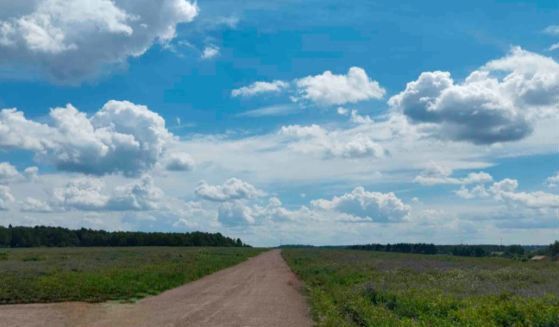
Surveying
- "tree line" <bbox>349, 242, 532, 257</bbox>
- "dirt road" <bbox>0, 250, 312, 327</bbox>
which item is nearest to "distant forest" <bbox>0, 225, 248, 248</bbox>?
"tree line" <bbox>349, 242, 532, 257</bbox>

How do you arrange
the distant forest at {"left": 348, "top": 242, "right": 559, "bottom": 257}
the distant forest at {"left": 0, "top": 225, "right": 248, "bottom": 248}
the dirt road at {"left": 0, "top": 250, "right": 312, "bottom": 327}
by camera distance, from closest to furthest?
the dirt road at {"left": 0, "top": 250, "right": 312, "bottom": 327}, the distant forest at {"left": 348, "top": 242, "right": 559, "bottom": 257}, the distant forest at {"left": 0, "top": 225, "right": 248, "bottom": 248}

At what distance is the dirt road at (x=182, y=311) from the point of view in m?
19.1

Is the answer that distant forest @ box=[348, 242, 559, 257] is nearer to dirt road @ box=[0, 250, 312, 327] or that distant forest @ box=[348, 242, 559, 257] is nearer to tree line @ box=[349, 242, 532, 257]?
tree line @ box=[349, 242, 532, 257]

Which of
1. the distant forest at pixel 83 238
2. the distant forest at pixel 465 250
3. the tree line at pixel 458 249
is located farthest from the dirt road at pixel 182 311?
the distant forest at pixel 83 238

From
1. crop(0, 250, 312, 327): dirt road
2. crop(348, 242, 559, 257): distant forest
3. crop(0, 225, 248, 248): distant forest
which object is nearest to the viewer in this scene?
crop(0, 250, 312, 327): dirt road

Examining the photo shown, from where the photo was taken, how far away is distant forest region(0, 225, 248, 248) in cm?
15725

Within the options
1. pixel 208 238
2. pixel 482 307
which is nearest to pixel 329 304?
pixel 482 307

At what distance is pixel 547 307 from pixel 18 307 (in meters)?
18.9

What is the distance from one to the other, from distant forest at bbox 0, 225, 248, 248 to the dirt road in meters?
142

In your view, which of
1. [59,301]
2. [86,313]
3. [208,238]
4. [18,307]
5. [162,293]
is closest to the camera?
[86,313]

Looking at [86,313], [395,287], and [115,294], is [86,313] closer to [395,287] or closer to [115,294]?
[115,294]

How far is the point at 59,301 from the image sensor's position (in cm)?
2541

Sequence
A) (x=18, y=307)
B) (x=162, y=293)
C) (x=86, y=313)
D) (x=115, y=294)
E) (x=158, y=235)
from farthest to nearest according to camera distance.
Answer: (x=158, y=235), (x=162, y=293), (x=115, y=294), (x=18, y=307), (x=86, y=313)

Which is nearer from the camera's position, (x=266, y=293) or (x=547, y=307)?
(x=547, y=307)
